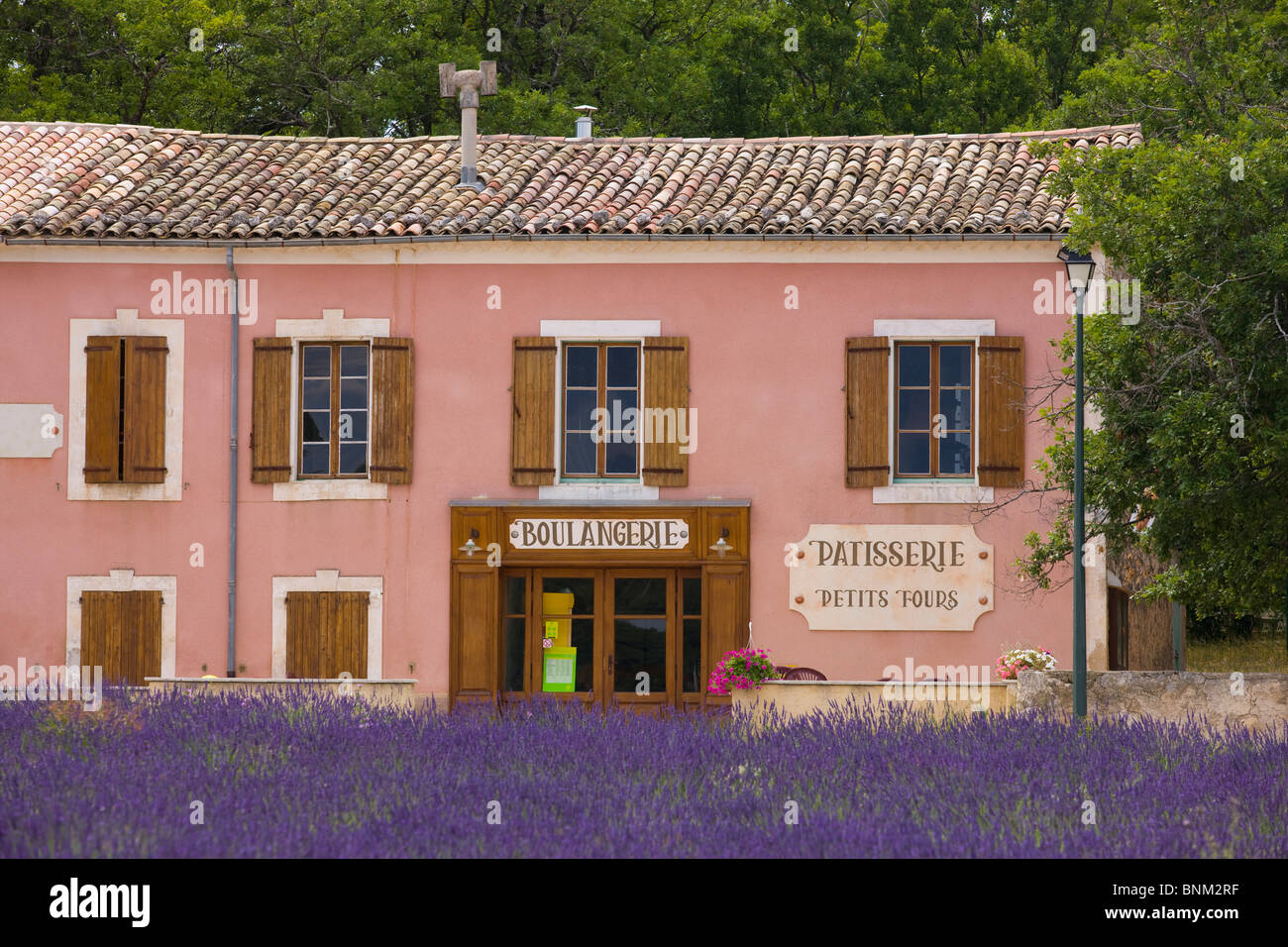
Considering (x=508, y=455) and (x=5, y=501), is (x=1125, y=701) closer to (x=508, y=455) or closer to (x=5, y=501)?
(x=508, y=455)

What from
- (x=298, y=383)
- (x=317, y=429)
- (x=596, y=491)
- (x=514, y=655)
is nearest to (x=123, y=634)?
(x=317, y=429)

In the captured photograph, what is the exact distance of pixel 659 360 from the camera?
16312 mm

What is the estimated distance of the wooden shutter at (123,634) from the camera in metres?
16.3

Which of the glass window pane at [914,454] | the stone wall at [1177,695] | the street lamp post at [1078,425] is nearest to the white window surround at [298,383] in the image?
the glass window pane at [914,454]

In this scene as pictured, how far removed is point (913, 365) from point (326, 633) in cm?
652

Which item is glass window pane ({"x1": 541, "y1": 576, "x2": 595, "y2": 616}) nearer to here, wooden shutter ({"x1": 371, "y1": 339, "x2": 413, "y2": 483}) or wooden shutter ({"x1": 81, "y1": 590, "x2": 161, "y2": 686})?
wooden shutter ({"x1": 371, "y1": 339, "x2": 413, "y2": 483})

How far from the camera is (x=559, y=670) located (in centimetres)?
1652

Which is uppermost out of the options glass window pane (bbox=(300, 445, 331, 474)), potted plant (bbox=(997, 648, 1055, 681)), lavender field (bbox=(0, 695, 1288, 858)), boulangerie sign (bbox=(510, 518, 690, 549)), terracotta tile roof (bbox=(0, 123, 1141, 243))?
terracotta tile roof (bbox=(0, 123, 1141, 243))

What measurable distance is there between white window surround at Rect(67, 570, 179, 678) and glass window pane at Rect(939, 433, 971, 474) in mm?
7852

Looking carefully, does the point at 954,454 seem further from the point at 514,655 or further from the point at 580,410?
the point at 514,655

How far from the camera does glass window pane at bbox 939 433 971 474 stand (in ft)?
52.8

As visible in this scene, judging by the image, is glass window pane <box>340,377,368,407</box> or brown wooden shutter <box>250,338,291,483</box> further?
glass window pane <box>340,377,368,407</box>

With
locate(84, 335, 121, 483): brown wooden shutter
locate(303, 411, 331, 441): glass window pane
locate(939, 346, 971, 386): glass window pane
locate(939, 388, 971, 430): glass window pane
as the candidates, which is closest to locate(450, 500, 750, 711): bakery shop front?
locate(303, 411, 331, 441): glass window pane
